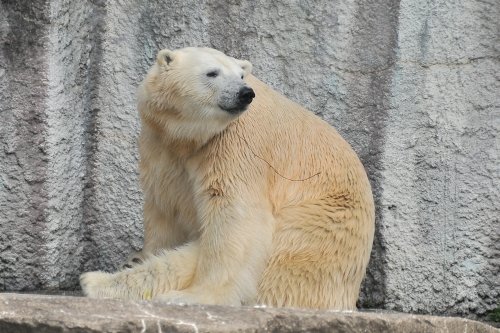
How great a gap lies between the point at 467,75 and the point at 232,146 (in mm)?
1764

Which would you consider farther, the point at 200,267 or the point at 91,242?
the point at 91,242

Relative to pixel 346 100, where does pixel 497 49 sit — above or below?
above

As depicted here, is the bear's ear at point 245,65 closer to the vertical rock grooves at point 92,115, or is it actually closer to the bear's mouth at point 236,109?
the bear's mouth at point 236,109

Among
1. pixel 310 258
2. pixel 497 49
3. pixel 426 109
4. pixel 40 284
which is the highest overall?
pixel 497 49

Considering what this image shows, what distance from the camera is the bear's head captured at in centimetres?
471

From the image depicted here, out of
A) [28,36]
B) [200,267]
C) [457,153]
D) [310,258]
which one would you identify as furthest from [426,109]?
[28,36]

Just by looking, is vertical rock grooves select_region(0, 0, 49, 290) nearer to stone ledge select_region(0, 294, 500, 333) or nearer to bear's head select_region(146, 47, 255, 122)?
bear's head select_region(146, 47, 255, 122)

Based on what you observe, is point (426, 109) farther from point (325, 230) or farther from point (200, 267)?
point (200, 267)

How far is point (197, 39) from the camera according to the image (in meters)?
5.89

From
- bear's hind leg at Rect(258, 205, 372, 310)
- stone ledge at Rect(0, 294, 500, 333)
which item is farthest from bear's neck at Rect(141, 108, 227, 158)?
stone ledge at Rect(0, 294, 500, 333)

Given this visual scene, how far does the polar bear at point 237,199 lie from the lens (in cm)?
463

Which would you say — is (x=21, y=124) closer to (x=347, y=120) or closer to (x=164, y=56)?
(x=164, y=56)

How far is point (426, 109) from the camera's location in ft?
19.1

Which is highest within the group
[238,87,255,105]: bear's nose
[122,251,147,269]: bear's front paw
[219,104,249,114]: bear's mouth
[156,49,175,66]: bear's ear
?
[156,49,175,66]: bear's ear
